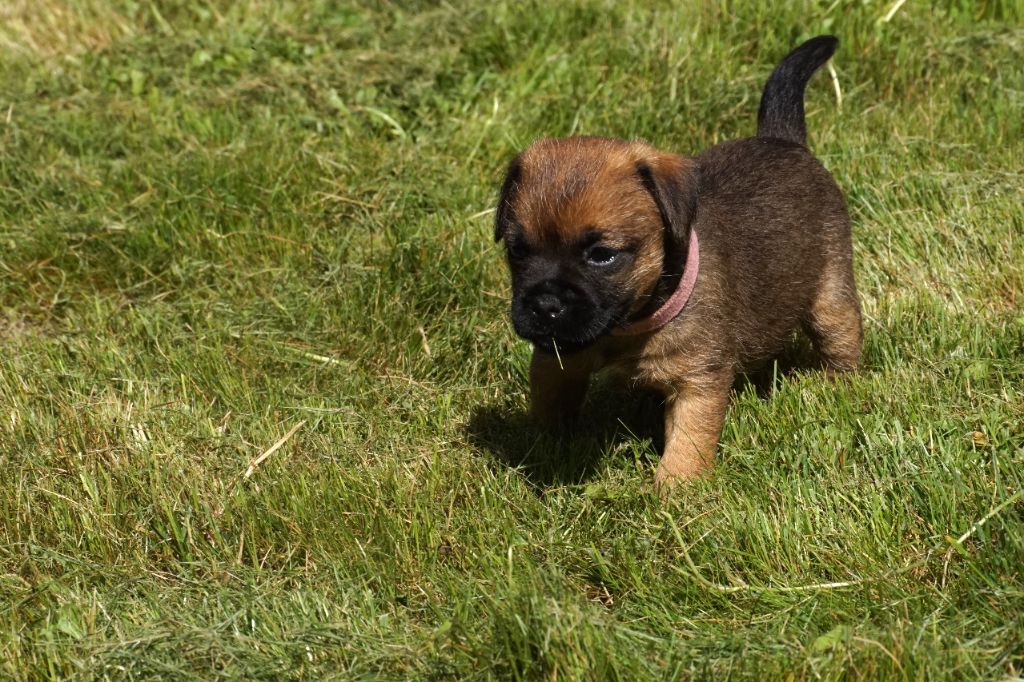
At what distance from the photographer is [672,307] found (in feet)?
12.6

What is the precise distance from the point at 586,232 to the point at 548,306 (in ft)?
0.84

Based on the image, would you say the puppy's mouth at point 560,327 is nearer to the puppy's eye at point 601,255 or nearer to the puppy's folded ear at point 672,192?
the puppy's eye at point 601,255

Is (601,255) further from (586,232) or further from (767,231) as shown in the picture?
(767,231)

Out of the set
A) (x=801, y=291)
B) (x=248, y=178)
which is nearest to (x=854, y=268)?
(x=801, y=291)

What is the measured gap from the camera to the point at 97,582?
11.3ft

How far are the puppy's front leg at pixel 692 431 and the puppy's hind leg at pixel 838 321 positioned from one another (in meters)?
0.72

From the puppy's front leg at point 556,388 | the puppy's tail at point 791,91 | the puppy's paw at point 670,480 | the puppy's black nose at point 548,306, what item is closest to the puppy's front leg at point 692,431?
the puppy's paw at point 670,480

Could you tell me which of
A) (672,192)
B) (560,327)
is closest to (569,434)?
(560,327)

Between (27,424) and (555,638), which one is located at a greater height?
(555,638)

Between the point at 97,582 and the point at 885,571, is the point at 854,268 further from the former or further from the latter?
the point at 97,582

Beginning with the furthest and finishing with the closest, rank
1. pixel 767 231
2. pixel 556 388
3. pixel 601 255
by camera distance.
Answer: pixel 767 231 < pixel 556 388 < pixel 601 255

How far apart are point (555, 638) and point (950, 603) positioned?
0.95 m

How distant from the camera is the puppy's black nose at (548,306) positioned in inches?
135

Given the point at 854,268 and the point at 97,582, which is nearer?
the point at 97,582
